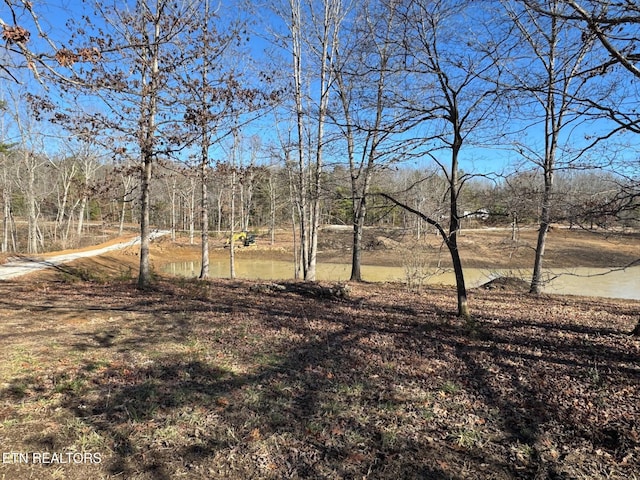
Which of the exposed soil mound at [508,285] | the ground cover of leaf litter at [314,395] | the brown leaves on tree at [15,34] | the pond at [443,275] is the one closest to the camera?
the ground cover of leaf litter at [314,395]

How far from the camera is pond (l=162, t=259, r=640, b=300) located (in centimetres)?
1491

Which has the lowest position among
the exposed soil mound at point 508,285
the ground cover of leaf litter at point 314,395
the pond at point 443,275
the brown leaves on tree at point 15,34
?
the pond at point 443,275

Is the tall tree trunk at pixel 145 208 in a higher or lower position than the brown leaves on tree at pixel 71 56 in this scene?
lower

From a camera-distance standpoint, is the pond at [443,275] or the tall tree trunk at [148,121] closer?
the tall tree trunk at [148,121]

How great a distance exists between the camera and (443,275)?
2027cm

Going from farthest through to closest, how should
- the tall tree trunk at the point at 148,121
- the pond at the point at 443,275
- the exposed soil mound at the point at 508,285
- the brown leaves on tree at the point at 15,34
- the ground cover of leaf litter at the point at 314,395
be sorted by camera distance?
the pond at the point at 443,275
the exposed soil mound at the point at 508,285
the tall tree trunk at the point at 148,121
the brown leaves on tree at the point at 15,34
the ground cover of leaf litter at the point at 314,395

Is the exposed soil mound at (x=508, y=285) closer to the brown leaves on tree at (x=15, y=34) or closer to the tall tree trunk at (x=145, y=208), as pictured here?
the tall tree trunk at (x=145, y=208)

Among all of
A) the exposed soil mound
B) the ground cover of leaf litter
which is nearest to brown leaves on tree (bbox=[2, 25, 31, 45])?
the ground cover of leaf litter

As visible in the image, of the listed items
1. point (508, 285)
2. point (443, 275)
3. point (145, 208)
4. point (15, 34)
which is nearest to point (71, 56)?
point (15, 34)

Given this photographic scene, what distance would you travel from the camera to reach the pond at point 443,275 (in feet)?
48.9

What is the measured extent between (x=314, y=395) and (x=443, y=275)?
18.1 metres

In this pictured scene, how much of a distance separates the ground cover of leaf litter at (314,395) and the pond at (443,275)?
4449mm

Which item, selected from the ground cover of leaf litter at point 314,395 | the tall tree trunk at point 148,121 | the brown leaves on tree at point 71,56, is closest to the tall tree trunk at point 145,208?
the tall tree trunk at point 148,121

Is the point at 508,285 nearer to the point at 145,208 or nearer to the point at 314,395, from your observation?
the point at 314,395
